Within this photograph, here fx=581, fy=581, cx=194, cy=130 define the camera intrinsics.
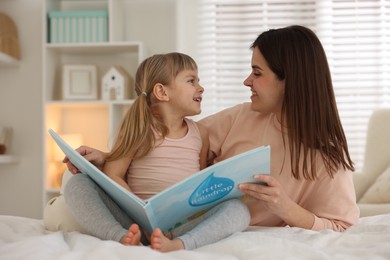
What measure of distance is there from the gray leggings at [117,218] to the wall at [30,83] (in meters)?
2.35

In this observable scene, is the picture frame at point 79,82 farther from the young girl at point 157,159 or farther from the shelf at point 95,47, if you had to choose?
the young girl at point 157,159

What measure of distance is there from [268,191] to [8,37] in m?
2.63

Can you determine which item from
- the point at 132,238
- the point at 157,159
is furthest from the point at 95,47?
the point at 132,238

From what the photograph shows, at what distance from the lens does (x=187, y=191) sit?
50.3 inches

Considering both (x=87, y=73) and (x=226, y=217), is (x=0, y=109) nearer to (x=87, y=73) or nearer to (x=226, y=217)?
(x=87, y=73)

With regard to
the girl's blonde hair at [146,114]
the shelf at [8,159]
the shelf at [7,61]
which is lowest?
the shelf at [8,159]

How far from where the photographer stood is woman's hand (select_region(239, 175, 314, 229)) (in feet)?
4.48

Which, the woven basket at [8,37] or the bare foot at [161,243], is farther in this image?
the woven basket at [8,37]

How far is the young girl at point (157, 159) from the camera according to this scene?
1304 mm

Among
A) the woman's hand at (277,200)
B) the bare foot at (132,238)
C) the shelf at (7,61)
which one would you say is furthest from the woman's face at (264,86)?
the shelf at (7,61)

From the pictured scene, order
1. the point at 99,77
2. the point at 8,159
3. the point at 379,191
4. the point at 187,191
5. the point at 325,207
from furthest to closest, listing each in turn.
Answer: the point at 99,77
the point at 8,159
the point at 379,191
the point at 325,207
the point at 187,191

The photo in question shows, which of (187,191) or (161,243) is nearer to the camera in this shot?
(161,243)

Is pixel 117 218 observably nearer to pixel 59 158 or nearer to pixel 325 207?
pixel 325 207

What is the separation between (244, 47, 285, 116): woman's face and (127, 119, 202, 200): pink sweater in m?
0.25
